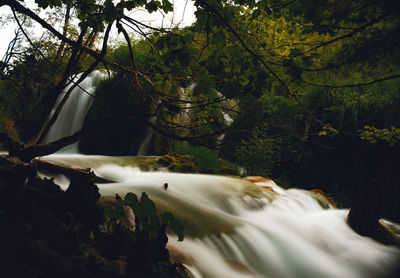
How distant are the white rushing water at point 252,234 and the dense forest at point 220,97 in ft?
2.09

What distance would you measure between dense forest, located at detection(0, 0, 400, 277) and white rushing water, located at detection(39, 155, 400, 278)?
64 centimetres

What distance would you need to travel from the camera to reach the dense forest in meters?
1.85

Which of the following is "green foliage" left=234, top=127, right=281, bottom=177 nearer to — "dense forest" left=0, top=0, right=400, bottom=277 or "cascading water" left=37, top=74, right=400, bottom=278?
"dense forest" left=0, top=0, right=400, bottom=277

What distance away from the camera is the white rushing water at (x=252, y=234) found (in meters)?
3.27

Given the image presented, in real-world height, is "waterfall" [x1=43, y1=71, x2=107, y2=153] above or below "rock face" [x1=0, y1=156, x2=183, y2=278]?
above

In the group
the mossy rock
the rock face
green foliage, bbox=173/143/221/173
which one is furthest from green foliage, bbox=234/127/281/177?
the rock face

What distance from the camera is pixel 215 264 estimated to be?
3006 millimetres

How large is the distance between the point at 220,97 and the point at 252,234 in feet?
9.29

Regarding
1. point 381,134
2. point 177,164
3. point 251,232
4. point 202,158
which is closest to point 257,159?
point 202,158

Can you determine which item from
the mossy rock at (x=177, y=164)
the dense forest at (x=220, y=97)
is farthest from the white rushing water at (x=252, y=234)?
the mossy rock at (x=177, y=164)

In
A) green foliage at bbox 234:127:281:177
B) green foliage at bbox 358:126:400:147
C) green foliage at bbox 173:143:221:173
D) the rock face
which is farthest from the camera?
green foliage at bbox 234:127:281:177

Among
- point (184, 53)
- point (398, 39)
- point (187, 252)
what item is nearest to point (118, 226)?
point (187, 252)

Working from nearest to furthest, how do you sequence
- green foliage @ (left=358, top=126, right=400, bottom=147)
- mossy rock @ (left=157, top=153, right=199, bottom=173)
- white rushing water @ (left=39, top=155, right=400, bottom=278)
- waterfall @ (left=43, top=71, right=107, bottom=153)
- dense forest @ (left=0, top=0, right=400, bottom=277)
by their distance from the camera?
dense forest @ (left=0, top=0, right=400, bottom=277) → green foliage @ (left=358, top=126, right=400, bottom=147) → white rushing water @ (left=39, top=155, right=400, bottom=278) → mossy rock @ (left=157, top=153, right=199, bottom=173) → waterfall @ (left=43, top=71, right=107, bottom=153)

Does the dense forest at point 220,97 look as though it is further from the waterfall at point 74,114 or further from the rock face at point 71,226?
the waterfall at point 74,114
